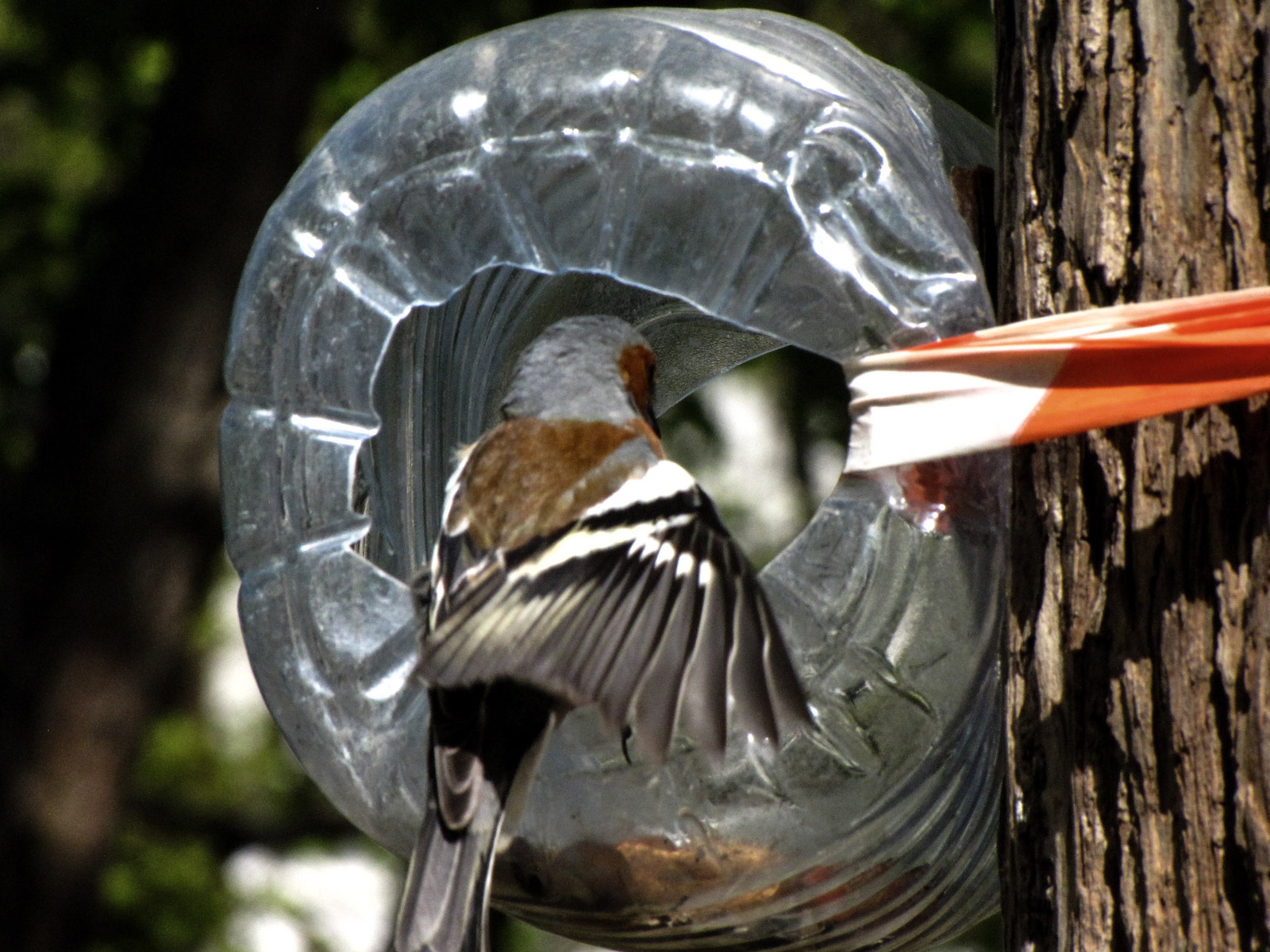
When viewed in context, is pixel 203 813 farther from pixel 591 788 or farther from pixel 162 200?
pixel 591 788

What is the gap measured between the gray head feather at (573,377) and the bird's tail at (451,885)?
0.80m

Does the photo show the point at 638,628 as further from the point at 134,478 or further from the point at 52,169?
the point at 52,169

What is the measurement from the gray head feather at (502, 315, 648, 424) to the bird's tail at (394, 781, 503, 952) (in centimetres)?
80

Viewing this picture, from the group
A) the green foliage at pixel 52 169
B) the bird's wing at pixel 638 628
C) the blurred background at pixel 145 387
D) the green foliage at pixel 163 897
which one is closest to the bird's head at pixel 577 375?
the bird's wing at pixel 638 628

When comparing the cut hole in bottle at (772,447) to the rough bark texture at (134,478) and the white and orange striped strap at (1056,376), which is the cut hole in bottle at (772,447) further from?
the white and orange striped strap at (1056,376)

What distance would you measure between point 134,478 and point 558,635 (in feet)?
14.8

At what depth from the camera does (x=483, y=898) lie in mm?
2246

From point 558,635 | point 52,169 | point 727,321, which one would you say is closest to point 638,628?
point 558,635

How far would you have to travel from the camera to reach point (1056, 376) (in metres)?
1.86

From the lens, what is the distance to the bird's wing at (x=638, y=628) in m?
1.97

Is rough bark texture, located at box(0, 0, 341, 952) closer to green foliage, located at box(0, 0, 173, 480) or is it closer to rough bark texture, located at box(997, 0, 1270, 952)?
green foliage, located at box(0, 0, 173, 480)

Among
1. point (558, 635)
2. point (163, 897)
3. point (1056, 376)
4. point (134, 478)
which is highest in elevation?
point (134, 478)

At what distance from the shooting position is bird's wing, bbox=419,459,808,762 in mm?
1974

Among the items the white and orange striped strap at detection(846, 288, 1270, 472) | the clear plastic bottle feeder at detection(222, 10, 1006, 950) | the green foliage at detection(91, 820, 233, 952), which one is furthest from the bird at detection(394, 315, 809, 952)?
the green foliage at detection(91, 820, 233, 952)
